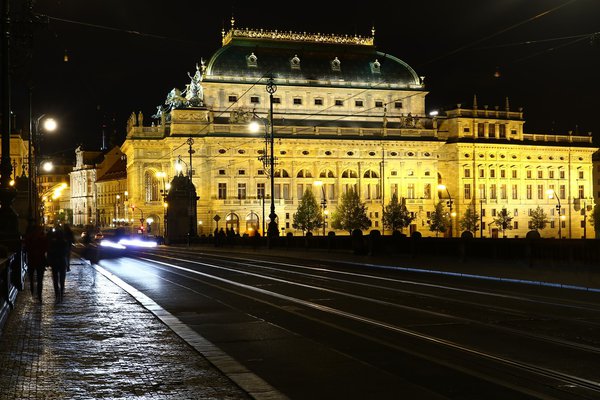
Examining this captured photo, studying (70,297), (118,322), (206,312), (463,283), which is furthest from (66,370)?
(463,283)

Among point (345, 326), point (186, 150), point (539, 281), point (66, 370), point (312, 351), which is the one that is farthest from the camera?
point (186, 150)

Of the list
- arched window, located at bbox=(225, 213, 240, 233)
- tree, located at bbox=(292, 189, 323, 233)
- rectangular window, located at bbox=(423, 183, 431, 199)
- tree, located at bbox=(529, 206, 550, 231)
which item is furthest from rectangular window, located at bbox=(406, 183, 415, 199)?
arched window, located at bbox=(225, 213, 240, 233)

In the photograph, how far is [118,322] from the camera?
51.6 feet

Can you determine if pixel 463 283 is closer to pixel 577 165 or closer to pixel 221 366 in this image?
pixel 221 366

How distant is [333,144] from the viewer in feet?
378

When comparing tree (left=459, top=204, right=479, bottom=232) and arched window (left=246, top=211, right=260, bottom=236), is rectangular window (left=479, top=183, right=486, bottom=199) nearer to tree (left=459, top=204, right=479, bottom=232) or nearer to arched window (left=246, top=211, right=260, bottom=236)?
tree (left=459, top=204, right=479, bottom=232)

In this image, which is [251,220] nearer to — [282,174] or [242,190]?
[242,190]

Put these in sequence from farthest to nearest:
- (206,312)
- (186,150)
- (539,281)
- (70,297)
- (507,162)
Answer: (507,162) < (186,150) < (539,281) < (70,297) < (206,312)

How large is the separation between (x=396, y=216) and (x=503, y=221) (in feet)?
62.1

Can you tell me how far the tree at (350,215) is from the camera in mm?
105688

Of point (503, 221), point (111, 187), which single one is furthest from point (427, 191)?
point (111, 187)

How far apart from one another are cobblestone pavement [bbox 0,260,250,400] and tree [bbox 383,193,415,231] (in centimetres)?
8980

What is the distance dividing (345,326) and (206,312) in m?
3.88

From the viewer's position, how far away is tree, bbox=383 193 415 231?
107 m
